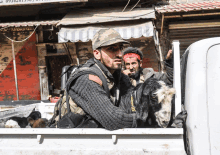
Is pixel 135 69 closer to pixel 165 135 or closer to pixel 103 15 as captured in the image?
pixel 165 135

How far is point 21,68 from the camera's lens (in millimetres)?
8727

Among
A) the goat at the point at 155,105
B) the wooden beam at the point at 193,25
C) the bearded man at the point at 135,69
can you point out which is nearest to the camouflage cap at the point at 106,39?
the goat at the point at 155,105

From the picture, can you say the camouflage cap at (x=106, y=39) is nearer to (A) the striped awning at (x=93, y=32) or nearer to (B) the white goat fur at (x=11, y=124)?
(B) the white goat fur at (x=11, y=124)

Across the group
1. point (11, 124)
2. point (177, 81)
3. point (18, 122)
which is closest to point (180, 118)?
point (177, 81)

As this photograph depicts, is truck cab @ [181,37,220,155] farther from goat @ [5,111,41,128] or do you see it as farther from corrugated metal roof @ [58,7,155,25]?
corrugated metal roof @ [58,7,155,25]

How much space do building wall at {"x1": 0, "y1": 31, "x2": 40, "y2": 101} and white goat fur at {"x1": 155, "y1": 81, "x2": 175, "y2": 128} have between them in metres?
8.00

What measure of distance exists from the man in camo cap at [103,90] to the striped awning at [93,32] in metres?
4.33

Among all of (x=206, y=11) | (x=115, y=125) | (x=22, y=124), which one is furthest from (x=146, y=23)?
(x=115, y=125)

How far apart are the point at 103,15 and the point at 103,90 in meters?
5.94

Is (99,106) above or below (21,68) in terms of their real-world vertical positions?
above

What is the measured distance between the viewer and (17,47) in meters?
8.70

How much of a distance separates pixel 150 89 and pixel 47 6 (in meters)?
7.33

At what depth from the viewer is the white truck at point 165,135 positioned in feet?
4.29

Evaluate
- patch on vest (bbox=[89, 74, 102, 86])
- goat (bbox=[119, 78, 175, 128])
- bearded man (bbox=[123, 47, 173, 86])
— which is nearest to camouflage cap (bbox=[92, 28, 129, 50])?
patch on vest (bbox=[89, 74, 102, 86])
